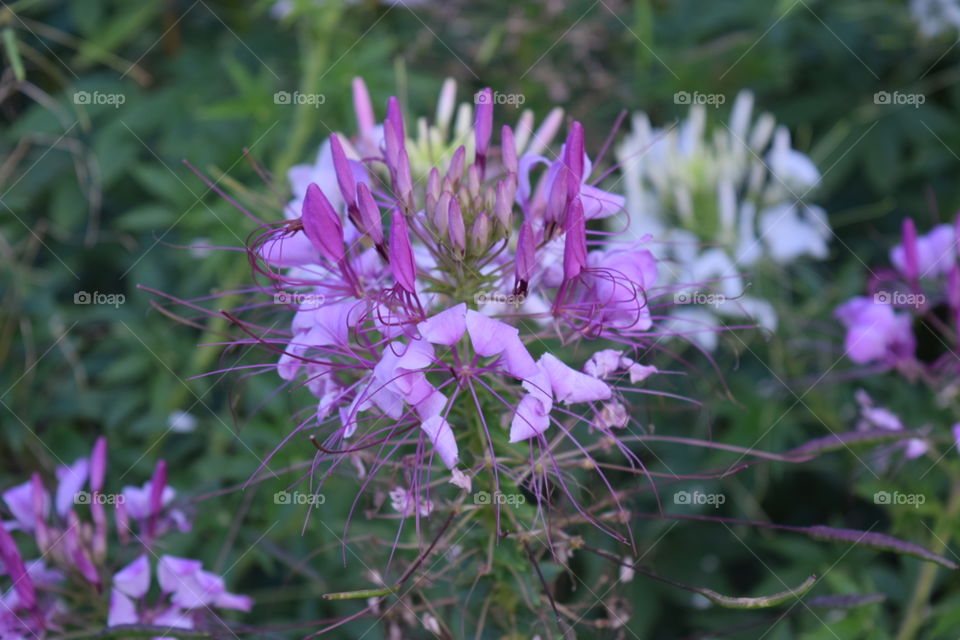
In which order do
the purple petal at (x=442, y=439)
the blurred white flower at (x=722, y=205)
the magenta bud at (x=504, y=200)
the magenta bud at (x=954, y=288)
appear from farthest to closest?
the blurred white flower at (x=722, y=205) → the magenta bud at (x=954, y=288) → the magenta bud at (x=504, y=200) → the purple petal at (x=442, y=439)

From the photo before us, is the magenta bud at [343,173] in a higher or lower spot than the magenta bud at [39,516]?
higher

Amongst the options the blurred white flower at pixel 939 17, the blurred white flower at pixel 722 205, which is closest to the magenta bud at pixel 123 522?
the blurred white flower at pixel 722 205

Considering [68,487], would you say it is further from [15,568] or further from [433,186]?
[433,186]

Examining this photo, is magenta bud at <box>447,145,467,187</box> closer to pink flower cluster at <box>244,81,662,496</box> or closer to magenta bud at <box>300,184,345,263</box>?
pink flower cluster at <box>244,81,662,496</box>

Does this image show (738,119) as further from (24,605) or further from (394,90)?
(24,605)

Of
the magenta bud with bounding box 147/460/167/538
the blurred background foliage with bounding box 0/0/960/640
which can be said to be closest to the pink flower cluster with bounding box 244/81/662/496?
the magenta bud with bounding box 147/460/167/538

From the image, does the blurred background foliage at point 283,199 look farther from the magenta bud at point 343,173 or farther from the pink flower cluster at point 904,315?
the magenta bud at point 343,173

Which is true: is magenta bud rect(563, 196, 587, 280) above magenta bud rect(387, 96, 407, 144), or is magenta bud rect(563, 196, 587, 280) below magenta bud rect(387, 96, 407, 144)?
below

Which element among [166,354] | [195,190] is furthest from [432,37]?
[166,354]
